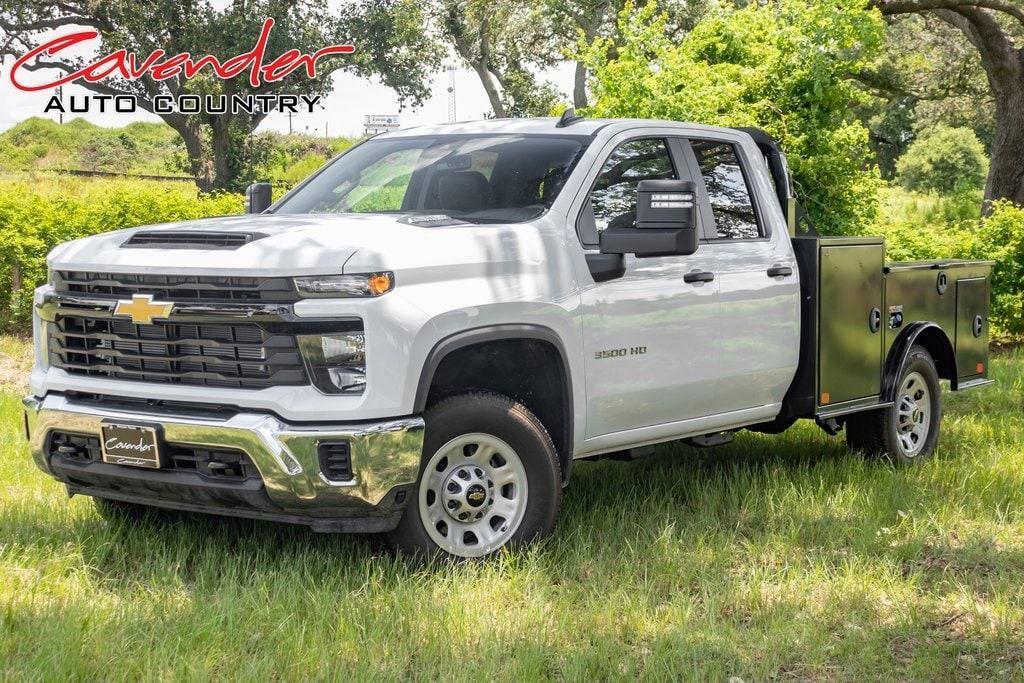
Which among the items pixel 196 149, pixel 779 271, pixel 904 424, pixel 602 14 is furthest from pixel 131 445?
pixel 196 149

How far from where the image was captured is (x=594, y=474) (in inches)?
300

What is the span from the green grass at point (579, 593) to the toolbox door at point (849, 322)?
26.6 inches

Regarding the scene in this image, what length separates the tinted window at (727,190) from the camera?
6.85 m

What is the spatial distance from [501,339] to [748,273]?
1907 mm

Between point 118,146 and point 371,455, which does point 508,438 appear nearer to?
point 371,455

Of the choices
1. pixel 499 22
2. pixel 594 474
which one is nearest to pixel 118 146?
pixel 499 22

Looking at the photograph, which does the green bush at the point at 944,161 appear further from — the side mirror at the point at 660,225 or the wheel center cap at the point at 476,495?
the wheel center cap at the point at 476,495

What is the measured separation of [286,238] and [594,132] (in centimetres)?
187

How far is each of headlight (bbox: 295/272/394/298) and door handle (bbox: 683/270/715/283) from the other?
6.54ft

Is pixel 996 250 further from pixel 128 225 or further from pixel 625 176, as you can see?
pixel 128 225

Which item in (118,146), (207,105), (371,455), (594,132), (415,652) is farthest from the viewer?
(118,146)

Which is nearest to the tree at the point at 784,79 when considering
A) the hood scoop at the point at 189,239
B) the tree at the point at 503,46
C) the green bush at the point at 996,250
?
the green bush at the point at 996,250

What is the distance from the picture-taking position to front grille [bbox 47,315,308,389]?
16.5 ft

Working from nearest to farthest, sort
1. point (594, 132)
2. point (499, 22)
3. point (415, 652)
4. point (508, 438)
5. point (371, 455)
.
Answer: point (415, 652), point (371, 455), point (508, 438), point (594, 132), point (499, 22)
